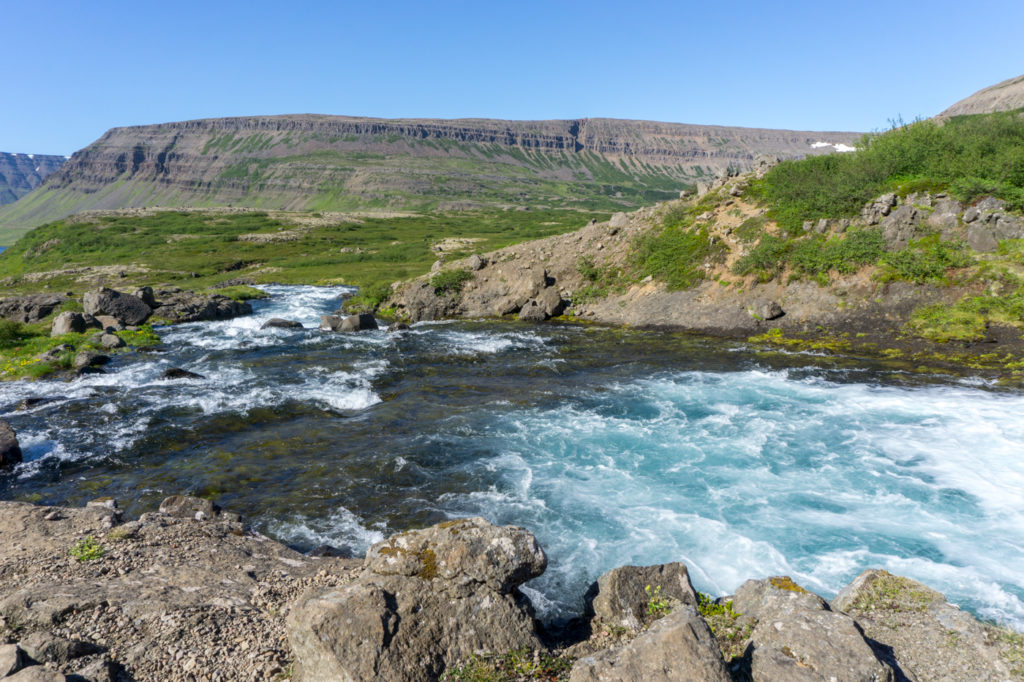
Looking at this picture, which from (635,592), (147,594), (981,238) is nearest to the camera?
(147,594)

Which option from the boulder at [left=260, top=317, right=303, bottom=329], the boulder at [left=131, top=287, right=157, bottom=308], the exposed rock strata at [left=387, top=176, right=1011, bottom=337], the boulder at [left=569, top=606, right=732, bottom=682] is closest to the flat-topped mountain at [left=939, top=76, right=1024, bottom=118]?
the exposed rock strata at [left=387, top=176, right=1011, bottom=337]

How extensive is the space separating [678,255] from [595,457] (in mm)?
27217

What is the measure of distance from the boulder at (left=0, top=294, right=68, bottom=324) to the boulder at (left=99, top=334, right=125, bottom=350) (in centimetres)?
1605

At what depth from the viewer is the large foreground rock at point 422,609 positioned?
772cm

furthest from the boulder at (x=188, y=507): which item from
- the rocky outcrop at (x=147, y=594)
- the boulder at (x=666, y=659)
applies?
the boulder at (x=666, y=659)

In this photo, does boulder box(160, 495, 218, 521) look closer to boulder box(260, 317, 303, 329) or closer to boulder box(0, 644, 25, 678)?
boulder box(0, 644, 25, 678)

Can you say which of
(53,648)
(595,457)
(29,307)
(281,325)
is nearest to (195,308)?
(281,325)

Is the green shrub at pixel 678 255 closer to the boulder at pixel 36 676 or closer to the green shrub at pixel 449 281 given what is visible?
the green shrub at pixel 449 281

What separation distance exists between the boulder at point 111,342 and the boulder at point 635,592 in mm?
36783

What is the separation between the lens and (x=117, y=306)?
4362cm

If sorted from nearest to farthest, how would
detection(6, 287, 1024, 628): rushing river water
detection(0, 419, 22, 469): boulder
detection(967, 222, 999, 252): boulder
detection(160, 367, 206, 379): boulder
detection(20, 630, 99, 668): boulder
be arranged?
detection(20, 630, 99, 668): boulder, detection(6, 287, 1024, 628): rushing river water, detection(0, 419, 22, 469): boulder, detection(160, 367, 206, 379): boulder, detection(967, 222, 999, 252): boulder

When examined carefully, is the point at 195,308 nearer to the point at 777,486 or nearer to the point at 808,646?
the point at 777,486

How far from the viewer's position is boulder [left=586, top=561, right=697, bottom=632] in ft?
32.1

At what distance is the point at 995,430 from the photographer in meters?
19.1
